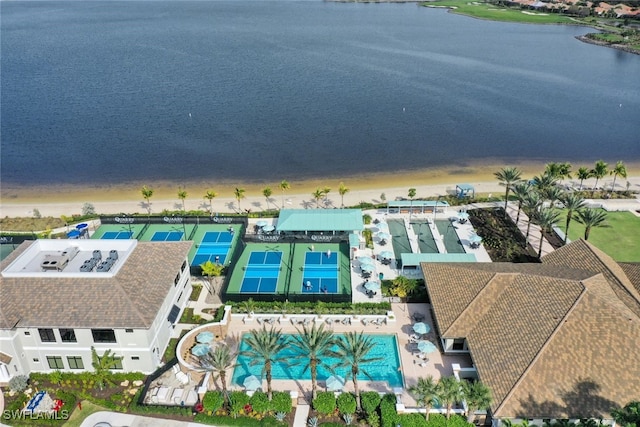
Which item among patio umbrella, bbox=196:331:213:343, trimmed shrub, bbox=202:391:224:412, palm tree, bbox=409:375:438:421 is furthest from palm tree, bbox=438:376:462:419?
patio umbrella, bbox=196:331:213:343

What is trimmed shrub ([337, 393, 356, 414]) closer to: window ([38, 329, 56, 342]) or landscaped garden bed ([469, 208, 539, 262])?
window ([38, 329, 56, 342])

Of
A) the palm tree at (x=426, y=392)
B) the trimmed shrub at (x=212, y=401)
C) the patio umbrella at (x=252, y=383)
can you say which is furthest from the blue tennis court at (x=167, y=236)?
the palm tree at (x=426, y=392)

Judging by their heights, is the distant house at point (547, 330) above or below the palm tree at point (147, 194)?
below

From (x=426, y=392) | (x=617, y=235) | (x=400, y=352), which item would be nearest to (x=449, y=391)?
(x=426, y=392)

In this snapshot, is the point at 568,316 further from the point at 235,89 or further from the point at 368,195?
the point at 235,89

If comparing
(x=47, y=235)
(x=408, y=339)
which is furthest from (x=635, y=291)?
(x=47, y=235)

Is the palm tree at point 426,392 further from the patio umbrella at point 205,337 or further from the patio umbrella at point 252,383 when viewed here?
the patio umbrella at point 205,337

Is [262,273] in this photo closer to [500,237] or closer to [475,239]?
[475,239]
